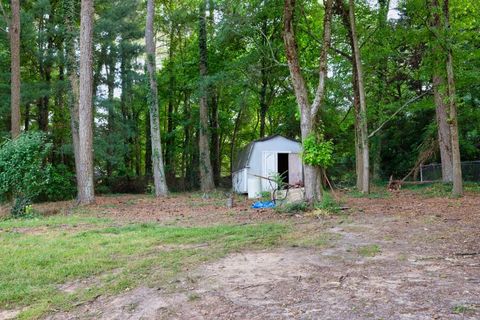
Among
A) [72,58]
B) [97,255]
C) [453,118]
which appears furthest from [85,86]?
[453,118]

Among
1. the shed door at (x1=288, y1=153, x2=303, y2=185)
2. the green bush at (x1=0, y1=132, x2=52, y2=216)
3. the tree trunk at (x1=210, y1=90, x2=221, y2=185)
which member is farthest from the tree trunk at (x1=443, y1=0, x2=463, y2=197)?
the tree trunk at (x1=210, y1=90, x2=221, y2=185)

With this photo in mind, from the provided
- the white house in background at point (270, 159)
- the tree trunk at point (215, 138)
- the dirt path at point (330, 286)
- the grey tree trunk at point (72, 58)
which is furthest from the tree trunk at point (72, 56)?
the dirt path at point (330, 286)

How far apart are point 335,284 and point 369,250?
1.63 m

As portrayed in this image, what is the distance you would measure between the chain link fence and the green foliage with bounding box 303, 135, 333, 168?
9.96 meters

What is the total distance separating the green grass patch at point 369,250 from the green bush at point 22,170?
862 cm

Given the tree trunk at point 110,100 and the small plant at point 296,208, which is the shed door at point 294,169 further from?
the tree trunk at point 110,100

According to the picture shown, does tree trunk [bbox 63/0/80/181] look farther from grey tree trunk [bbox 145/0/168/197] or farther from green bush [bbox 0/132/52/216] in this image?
green bush [bbox 0/132/52/216]

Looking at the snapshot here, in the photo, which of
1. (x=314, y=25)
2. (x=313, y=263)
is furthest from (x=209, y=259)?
(x=314, y=25)

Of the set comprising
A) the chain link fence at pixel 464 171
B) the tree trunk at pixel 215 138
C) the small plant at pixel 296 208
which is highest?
the tree trunk at pixel 215 138

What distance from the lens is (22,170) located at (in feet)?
34.2

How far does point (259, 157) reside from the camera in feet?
55.4

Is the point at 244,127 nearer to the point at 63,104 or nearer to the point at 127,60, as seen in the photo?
the point at 127,60

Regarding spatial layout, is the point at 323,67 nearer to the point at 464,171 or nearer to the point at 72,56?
the point at 72,56

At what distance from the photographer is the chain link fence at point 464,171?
56.2ft
